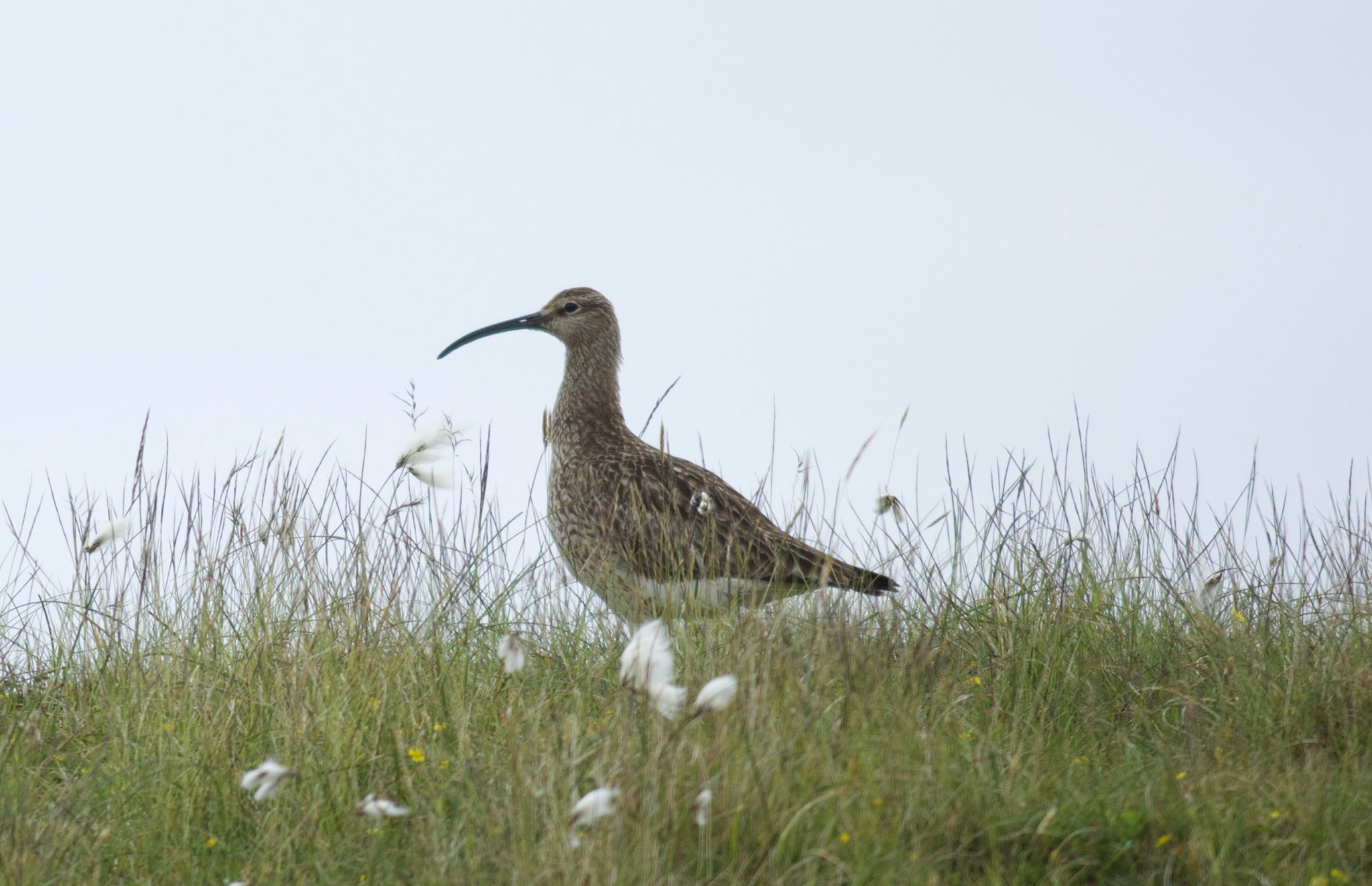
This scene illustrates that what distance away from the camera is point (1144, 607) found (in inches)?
223

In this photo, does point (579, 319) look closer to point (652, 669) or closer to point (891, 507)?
point (891, 507)

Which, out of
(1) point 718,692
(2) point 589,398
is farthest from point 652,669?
(2) point 589,398

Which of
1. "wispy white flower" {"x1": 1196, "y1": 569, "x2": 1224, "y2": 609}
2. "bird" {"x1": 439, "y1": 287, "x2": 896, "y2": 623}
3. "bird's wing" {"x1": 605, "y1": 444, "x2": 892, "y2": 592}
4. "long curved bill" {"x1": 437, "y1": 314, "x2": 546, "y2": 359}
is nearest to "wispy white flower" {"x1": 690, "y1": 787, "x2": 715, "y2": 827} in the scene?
"bird" {"x1": 439, "y1": 287, "x2": 896, "y2": 623}

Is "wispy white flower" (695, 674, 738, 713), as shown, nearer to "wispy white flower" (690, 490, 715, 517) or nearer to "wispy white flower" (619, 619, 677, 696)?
"wispy white flower" (619, 619, 677, 696)

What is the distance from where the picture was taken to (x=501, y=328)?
820cm

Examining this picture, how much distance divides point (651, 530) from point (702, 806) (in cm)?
325

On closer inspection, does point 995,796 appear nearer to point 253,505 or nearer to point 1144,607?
point 1144,607

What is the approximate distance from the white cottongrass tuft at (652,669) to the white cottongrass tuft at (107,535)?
3.62 m

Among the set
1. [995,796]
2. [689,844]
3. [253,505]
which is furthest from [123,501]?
[995,796]

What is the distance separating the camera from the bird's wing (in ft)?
18.8

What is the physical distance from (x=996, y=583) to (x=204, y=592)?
11.2ft

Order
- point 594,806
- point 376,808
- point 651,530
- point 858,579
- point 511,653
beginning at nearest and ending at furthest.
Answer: point 594,806 → point 376,808 → point 511,653 → point 858,579 → point 651,530

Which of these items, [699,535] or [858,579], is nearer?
[858,579]

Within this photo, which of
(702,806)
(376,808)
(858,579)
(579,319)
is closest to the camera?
(702,806)
